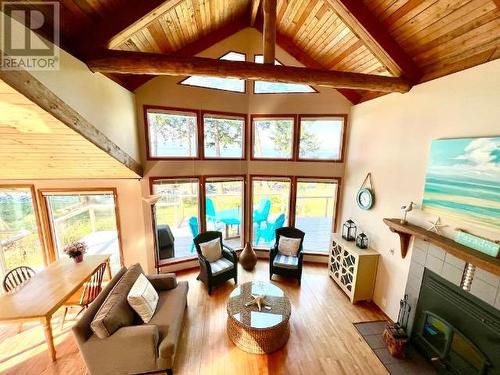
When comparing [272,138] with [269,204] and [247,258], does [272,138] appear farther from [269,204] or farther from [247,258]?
[247,258]

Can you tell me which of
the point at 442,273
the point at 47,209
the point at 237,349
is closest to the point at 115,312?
the point at 237,349

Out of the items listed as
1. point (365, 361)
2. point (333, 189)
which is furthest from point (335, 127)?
point (365, 361)

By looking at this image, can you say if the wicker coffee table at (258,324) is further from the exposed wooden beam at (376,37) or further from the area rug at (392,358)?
the exposed wooden beam at (376,37)

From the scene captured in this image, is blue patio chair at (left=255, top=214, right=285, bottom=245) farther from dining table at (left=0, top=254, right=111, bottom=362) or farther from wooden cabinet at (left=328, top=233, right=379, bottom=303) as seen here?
→ dining table at (left=0, top=254, right=111, bottom=362)

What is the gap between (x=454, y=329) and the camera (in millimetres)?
2525

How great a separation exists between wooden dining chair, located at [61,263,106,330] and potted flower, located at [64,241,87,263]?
42 cm

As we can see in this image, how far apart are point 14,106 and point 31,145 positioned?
45.6 inches

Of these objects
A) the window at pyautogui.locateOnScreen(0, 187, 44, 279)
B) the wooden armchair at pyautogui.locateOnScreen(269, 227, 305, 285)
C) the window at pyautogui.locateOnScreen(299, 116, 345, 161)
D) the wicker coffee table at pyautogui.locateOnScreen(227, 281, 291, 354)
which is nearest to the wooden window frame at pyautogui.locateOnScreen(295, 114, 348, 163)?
the window at pyautogui.locateOnScreen(299, 116, 345, 161)

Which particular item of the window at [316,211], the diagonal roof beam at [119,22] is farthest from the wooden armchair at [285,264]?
the diagonal roof beam at [119,22]

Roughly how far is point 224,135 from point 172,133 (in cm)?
111

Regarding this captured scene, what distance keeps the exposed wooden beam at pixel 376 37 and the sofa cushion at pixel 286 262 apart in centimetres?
370

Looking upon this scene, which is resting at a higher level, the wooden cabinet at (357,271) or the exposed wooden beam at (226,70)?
the exposed wooden beam at (226,70)

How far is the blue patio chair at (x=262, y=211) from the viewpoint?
17.0ft

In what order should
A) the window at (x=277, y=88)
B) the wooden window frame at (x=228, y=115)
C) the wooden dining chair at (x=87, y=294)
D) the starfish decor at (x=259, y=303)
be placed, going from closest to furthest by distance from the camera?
the starfish decor at (x=259, y=303)
the wooden dining chair at (x=87, y=294)
the wooden window frame at (x=228, y=115)
the window at (x=277, y=88)
